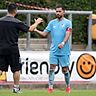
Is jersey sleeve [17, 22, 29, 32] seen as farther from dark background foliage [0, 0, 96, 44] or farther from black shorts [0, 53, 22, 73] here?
dark background foliage [0, 0, 96, 44]

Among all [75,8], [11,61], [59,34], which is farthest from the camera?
[75,8]

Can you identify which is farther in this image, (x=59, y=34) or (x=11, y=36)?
(x=59, y=34)

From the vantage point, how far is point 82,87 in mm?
17828

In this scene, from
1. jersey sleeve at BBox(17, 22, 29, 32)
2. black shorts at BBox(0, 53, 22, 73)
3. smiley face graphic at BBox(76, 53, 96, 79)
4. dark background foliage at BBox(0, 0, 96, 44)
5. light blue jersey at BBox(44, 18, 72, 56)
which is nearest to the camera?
jersey sleeve at BBox(17, 22, 29, 32)

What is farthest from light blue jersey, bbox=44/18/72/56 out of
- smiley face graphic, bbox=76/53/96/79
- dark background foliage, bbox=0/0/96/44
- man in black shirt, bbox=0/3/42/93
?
dark background foliage, bbox=0/0/96/44

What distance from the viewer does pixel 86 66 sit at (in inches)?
732

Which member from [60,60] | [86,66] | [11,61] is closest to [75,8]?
[86,66]

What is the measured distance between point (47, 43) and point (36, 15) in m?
1.31

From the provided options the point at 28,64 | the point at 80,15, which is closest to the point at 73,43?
the point at 80,15

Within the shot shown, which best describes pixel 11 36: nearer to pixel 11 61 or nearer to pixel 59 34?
pixel 11 61

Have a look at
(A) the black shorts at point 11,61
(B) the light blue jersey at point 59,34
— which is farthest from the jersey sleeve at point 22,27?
(B) the light blue jersey at point 59,34

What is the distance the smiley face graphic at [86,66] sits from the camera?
60.6 feet

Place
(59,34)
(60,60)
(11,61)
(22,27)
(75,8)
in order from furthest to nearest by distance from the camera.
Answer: (75,8) < (60,60) < (59,34) < (11,61) < (22,27)

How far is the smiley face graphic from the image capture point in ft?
60.6
